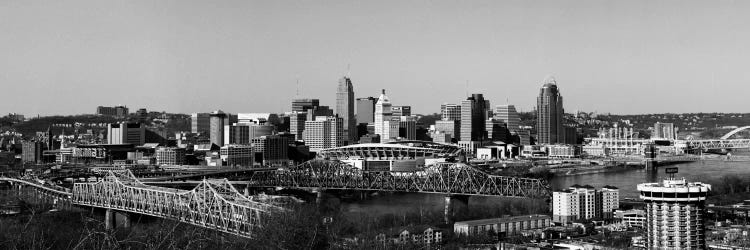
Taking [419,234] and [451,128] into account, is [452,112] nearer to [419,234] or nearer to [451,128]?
[451,128]

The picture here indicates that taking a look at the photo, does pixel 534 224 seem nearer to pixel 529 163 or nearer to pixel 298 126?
pixel 529 163

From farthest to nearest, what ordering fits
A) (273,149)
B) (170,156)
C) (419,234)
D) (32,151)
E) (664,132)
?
(664,132) → (32,151) → (273,149) → (170,156) → (419,234)

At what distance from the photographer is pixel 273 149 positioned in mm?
52719

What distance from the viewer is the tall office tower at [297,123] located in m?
67.8

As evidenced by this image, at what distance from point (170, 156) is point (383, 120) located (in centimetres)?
1991

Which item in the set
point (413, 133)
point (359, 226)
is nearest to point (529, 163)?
point (413, 133)

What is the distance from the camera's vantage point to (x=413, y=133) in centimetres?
6631

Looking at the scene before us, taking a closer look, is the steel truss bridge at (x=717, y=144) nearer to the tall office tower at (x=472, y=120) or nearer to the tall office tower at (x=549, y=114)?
the tall office tower at (x=549, y=114)

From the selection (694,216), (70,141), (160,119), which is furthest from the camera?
(160,119)

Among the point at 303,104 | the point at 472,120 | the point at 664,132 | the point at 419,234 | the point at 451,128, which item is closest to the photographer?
the point at 419,234

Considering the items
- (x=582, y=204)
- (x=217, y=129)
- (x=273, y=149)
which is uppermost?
(x=217, y=129)

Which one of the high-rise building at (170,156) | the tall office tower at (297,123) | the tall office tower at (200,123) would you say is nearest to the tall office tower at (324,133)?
the tall office tower at (297,123)

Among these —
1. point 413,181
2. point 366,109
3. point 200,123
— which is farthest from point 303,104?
point 413,181

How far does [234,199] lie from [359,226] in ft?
8.93
